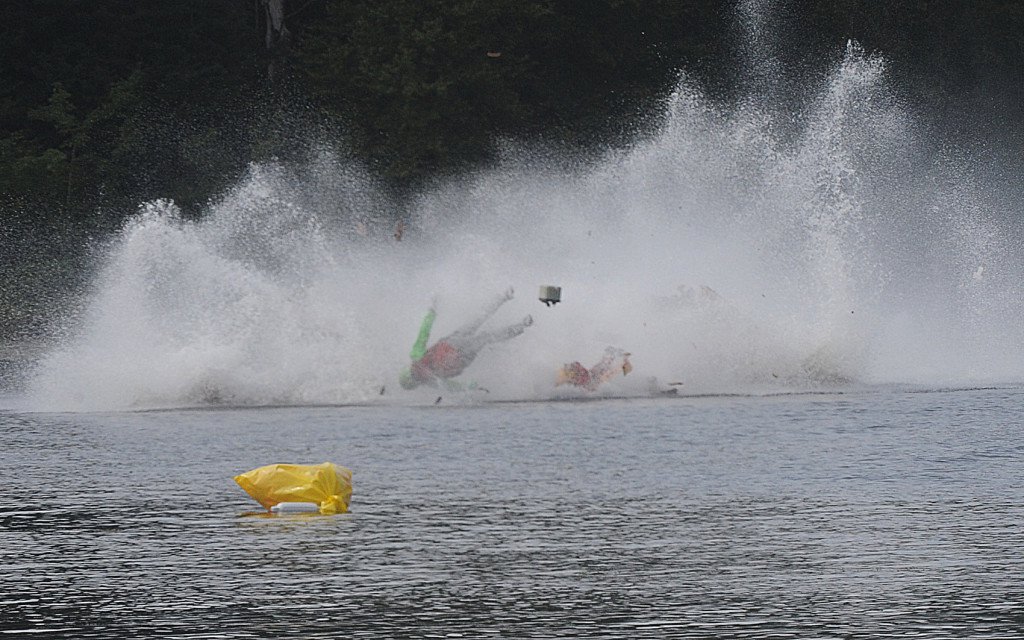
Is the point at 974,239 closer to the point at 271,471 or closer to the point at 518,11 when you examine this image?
the point at 518,11

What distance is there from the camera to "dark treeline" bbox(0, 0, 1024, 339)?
2233 inches

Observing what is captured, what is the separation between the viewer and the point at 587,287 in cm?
3269

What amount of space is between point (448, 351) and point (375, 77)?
32.2 metres

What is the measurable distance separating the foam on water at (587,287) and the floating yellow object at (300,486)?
33.9 ft

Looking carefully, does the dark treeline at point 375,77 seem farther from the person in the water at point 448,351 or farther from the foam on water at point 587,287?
the person in the water at point 448,351

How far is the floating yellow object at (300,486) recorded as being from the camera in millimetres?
16422

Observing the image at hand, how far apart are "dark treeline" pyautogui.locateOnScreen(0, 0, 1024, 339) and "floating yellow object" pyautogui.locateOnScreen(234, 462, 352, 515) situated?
3539 centimetres

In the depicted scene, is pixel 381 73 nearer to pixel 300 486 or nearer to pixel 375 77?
pixel 375 77

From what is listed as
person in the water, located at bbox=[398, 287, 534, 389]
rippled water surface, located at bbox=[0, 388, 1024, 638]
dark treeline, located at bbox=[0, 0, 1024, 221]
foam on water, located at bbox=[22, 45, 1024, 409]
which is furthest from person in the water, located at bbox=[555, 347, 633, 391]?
dark treeline, located at bbox=[0, 0, 1024, 221]

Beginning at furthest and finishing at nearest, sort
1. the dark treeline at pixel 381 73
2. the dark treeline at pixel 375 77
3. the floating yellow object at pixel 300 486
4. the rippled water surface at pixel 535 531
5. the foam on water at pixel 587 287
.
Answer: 1. the dark treeline at pixel 381 73
2. the dark treeline at pixel 375 77
3. the foam on water at pixel 587 287
4. the floating yellow object at pixel 300 486
5. the rippled water surface at pixel 535 531

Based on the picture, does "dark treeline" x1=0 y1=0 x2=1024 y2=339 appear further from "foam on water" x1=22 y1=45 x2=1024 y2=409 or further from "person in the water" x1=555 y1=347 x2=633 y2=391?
"person in the water" x1=555 y1=347 x2=633 y2=391

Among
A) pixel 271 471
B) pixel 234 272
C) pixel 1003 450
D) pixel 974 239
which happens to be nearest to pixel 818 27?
pixel 974 239

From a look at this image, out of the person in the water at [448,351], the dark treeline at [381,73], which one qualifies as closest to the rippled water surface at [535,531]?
the person in the water at [448,351]

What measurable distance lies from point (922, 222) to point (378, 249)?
1892 cm
